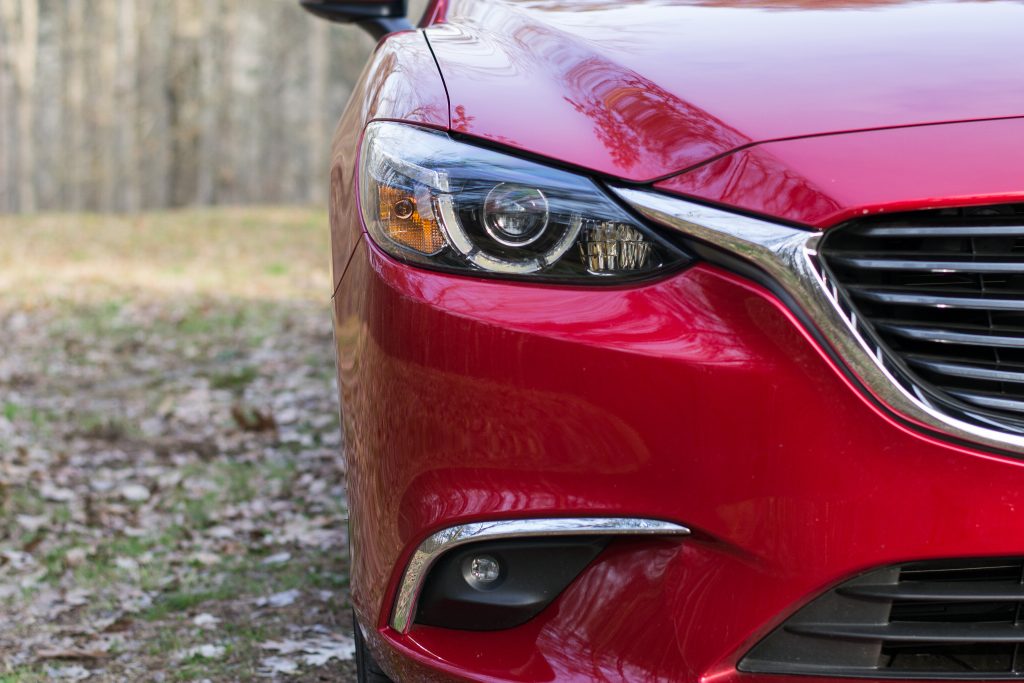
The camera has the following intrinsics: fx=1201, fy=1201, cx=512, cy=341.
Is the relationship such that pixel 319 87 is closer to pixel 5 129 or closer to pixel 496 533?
pixel 5 129

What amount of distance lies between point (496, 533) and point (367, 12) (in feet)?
6.22

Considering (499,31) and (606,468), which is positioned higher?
(499,31)

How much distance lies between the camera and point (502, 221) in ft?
5.34

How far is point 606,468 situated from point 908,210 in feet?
1.61

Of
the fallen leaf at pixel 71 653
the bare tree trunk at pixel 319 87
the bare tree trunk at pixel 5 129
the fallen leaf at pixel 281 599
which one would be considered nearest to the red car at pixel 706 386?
the fallen leaf at pixel 71 653

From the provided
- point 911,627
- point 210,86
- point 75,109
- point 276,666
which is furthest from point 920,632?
point 75,109

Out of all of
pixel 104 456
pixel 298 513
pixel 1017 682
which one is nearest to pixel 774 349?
pixel 1017 682

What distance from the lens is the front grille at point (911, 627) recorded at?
1516 millimetres

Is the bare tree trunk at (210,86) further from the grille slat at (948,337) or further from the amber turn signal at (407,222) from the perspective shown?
the grille slat at (948,337)

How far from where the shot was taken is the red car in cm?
146

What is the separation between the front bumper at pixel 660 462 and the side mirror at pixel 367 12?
5.30ft

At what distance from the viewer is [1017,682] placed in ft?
5.09

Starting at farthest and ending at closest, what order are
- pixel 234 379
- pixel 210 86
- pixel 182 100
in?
pixel 210 86
pixel 182 100
pixel 234 379

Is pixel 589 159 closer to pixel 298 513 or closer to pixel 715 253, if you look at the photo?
pixel 715 253
